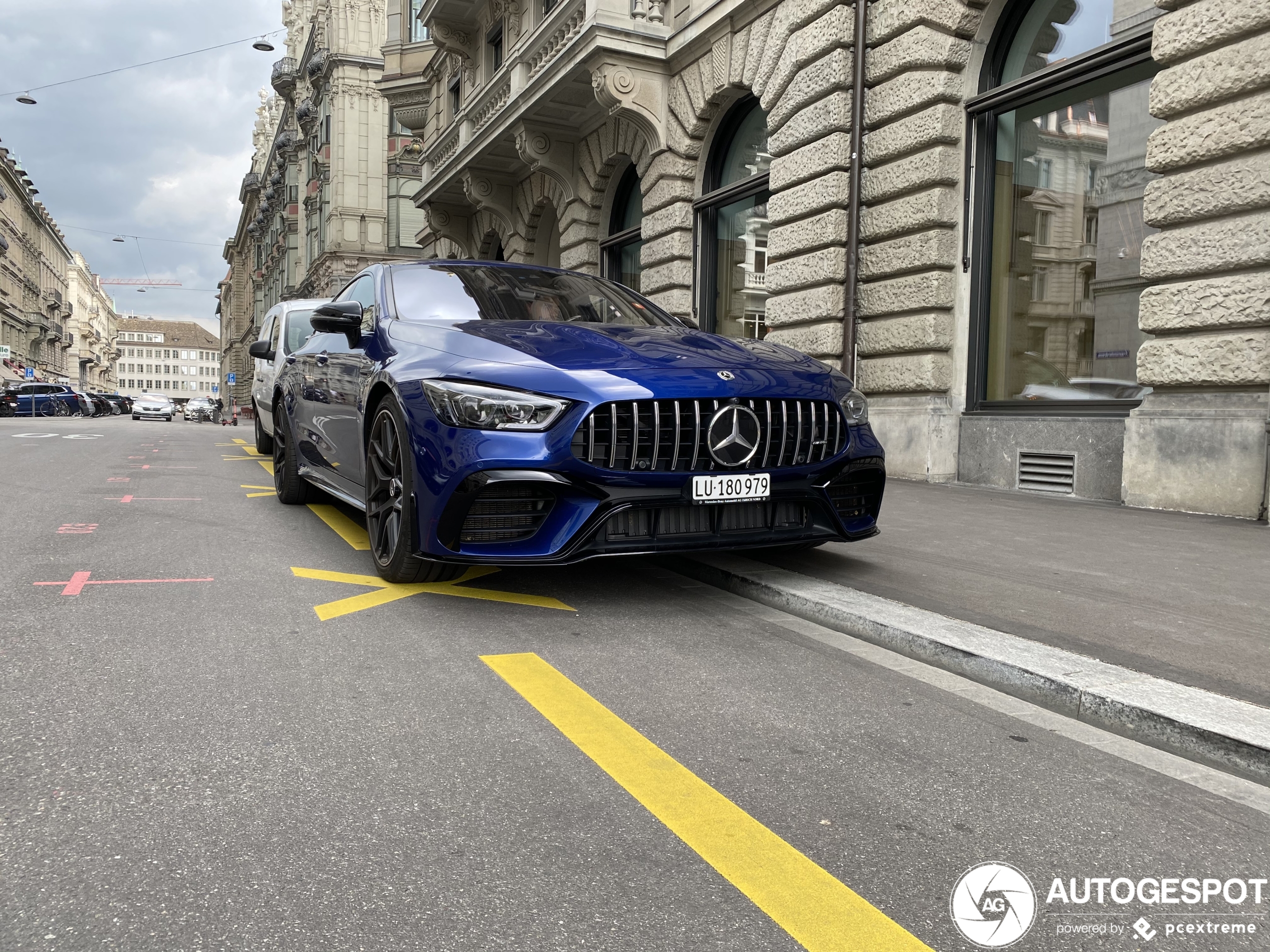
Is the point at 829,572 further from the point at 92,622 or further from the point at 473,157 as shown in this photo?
the point at 473,157

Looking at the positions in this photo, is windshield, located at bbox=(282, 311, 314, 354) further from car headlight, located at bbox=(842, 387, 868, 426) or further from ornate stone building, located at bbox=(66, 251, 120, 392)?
ornate stone building, located at bbox=(66, 251, 120, 392)

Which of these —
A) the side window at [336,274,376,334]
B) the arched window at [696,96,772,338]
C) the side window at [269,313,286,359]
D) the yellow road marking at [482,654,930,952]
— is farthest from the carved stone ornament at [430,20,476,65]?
the yellow road marking at [482,654,930,952]

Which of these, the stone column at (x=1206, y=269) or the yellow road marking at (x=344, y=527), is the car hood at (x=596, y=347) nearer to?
the yellow road marking at (x=344, y=527)

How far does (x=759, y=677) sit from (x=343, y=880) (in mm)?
1704

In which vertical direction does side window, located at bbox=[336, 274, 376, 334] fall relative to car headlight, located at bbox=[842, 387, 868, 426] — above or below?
above

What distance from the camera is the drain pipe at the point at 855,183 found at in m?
10.6

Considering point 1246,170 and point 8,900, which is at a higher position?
point 1246,170

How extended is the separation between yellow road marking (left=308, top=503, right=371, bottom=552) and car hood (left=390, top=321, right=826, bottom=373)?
4.65ft

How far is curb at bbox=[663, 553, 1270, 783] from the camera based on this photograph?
2678 mm

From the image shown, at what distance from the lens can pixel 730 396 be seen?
4129 mm

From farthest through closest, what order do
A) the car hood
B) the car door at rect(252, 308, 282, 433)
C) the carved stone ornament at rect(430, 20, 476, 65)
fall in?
the carved stone ornament at rect(430, 20, 476, 65) < the car door at rect(252, 308, 282, 433) < the car hood

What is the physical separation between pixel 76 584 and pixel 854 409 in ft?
11.7

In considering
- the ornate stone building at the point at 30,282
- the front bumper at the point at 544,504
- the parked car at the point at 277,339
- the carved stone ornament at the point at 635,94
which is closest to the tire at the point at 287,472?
the parked car at the point at 277,339

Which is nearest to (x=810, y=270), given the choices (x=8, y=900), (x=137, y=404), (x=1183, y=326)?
(x=1183, y=326)
